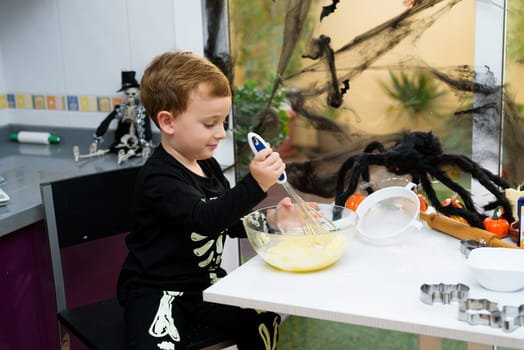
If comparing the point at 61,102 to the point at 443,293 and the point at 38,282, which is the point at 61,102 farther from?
the point at 443,293

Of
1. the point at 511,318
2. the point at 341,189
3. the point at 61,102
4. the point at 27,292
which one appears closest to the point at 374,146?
the point at 341,189

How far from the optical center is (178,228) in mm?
1300

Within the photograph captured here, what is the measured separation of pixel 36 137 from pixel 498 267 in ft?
4.88

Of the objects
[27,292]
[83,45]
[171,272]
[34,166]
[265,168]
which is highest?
[83,45]

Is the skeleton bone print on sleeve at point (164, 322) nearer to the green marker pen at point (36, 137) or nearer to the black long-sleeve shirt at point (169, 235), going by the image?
the black long-sleeve shirt at point (169, 235)

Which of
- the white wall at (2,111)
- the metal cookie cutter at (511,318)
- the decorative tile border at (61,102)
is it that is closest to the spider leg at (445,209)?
the metal cookie cutter at (511,318)

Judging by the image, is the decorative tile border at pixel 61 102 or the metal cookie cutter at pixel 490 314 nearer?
the metal cookie cutter at pixel 490 314

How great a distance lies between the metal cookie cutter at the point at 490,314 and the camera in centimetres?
90

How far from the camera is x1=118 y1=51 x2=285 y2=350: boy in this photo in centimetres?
124

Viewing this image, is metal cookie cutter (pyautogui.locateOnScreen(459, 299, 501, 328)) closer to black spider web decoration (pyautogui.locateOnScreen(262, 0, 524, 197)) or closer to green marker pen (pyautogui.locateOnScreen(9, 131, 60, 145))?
black spider web decoration (pyautogui.locateOnScreen(262, 0, 524, 197))

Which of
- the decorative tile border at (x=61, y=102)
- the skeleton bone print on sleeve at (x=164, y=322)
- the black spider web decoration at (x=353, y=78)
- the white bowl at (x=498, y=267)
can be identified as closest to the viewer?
the white bowl at (x=498, y=267)

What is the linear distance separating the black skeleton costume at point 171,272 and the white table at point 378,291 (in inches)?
6.1

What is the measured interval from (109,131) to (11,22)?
462 mm

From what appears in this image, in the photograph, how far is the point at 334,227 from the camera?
1245mm
